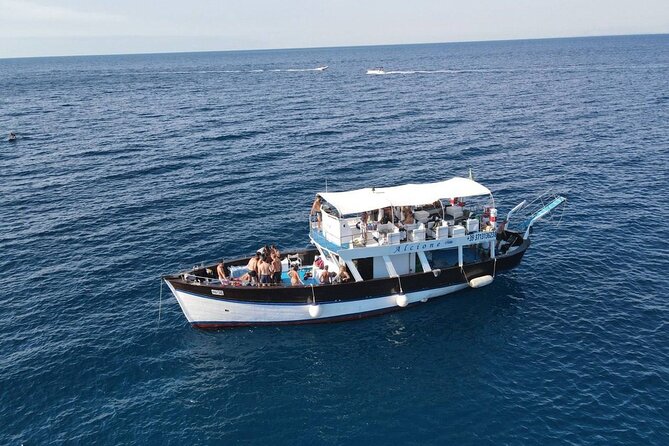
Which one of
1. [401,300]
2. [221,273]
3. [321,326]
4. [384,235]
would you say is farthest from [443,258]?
[221,273]

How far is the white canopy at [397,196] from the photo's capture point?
29.5 meters

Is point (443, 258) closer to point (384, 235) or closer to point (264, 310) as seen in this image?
point (384, 235)

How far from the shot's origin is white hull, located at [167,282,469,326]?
28.6 meters

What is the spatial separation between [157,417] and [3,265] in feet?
71.2

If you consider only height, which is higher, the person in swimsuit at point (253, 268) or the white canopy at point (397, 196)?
the white canopy at point (397, 196)

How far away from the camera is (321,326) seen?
29750 mm

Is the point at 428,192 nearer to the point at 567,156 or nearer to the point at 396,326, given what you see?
the point at 396,326

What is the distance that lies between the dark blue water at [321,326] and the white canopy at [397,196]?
6.43 metres

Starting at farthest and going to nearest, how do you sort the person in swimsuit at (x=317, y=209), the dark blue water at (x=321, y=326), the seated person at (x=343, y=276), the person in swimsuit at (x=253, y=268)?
the person in swimsuit at (x=317, y=209) < the seated person at (x=343, y=276) < the person in swimsuit at (x=253, y=268) < the dark blue water at (x=321, y=326)

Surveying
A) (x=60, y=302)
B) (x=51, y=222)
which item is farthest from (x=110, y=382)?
(x=51, y=222)

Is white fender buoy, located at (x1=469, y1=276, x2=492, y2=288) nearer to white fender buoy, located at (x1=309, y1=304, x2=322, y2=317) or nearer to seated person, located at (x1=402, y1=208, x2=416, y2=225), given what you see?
seated person, located at (x1=402, y1=208, x2=416, y2=225)

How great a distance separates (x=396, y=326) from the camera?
1163 inches

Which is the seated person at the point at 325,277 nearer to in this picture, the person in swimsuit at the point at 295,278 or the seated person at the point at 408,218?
the person in swimsuit at the point at 295,278

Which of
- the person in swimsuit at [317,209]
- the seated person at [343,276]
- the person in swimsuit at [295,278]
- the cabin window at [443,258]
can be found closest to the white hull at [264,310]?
the person in swimsuit at [295,278]
